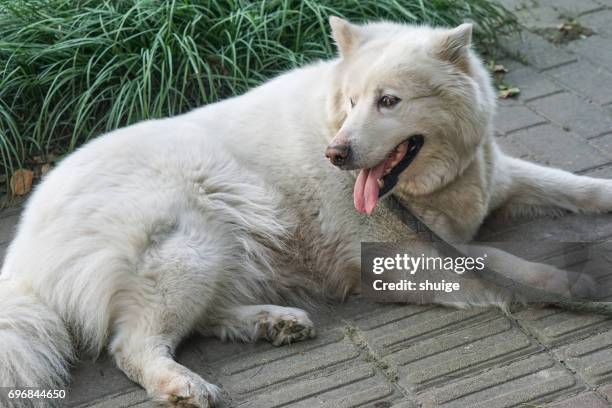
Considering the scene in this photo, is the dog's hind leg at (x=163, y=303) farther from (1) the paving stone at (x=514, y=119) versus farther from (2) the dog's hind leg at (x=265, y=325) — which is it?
(1) the paving stone at (x=514, y=119)

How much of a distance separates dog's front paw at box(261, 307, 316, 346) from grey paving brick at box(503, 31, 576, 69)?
317 cm

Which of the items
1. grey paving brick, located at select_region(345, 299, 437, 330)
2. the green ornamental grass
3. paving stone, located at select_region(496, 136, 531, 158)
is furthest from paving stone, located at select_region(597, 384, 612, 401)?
the green ornamental grass

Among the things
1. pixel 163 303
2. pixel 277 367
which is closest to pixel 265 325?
pixel 277 367

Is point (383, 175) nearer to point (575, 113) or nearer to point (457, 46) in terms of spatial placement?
point (457, 46)

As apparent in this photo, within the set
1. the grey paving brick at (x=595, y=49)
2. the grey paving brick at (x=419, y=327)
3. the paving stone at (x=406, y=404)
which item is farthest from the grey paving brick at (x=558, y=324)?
the grey paving brick at (x=595, y=49)

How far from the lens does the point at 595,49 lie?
255 inches

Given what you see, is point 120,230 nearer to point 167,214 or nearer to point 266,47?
point 167,214

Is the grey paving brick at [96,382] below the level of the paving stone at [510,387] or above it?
below

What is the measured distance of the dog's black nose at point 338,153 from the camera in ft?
13.0

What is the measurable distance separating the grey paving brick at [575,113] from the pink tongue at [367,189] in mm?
1911

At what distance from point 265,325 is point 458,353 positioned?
0.85 m

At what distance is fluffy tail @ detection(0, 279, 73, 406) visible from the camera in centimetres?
358

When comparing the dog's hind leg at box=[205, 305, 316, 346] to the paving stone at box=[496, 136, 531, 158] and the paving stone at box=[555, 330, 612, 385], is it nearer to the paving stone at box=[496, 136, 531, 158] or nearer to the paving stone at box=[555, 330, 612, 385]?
the paving stone at box=[555, 330, 612, 385]

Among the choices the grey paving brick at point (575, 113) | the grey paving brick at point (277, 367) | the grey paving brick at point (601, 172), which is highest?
the grey paving brick at point (575, 113)
